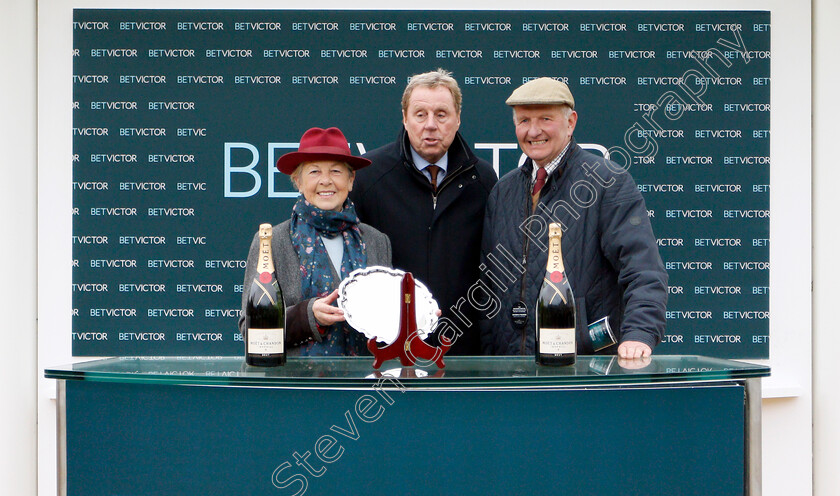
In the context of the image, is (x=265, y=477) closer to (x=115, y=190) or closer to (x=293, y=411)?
(x=293, y=411)

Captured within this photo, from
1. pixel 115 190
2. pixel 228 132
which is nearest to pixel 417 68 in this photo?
pixel 228 132

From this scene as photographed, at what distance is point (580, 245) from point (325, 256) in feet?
2.75

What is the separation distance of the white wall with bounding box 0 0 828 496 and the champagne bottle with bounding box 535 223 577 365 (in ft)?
5.78

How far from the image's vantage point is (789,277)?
10.3 feet

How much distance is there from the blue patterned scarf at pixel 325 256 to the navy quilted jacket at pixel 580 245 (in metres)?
0.52

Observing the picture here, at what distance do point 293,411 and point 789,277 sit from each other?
8.28ft

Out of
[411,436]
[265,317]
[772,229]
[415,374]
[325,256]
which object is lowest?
[411,436]

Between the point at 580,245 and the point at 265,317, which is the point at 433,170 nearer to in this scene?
the point at 580,245

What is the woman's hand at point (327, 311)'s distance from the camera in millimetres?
1817

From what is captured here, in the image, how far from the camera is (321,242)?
7.16 ft

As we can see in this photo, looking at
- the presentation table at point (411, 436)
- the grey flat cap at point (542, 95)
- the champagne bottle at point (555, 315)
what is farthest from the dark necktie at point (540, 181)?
the presentation table at point (411, 436)

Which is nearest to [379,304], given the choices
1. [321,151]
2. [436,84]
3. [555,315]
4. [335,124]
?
[555,315]

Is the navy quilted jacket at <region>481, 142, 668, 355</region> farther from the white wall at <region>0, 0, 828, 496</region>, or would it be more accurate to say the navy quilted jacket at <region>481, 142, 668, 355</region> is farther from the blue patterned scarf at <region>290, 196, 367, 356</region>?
the white wall at <region>0, 0, 828, 496</region>

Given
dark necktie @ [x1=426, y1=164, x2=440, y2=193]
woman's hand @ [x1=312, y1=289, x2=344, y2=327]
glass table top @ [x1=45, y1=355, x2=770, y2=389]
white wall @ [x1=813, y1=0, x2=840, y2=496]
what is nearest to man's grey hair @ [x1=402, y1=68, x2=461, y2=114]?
dark necktie @ [x1=426, y1=164, x2=440, y2=193]
